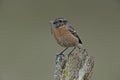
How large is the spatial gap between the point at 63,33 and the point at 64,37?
3 cm

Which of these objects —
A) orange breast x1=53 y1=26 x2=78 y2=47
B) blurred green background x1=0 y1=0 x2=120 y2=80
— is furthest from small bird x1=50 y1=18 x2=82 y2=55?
blurred green background x1=0 y1=0 x2=120 y2=80

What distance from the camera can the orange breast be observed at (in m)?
3.05

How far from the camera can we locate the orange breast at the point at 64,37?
305cm

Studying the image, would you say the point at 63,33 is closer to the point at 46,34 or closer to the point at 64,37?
the point at 64,37

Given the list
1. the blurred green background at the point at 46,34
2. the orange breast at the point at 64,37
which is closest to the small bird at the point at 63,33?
the orange breast at the point at 64,37

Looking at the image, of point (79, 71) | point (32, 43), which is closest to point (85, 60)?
point (79, 71)

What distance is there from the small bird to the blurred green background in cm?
227

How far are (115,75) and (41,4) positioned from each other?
1.09 meters

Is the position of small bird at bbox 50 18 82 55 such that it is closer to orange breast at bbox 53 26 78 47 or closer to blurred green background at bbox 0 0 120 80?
orange breast at bbox 53 26 78 47

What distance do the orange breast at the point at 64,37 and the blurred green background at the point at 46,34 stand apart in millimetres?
2270

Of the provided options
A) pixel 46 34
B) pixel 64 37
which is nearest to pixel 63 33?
pixel 64 37

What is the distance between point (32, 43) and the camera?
5469 millimetres

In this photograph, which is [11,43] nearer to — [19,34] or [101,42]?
[19,34]

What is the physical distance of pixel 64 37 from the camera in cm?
309
